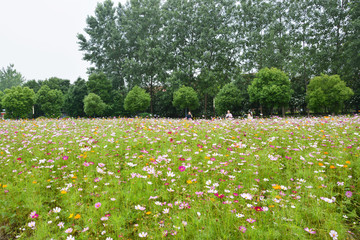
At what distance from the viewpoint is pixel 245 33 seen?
31953mm

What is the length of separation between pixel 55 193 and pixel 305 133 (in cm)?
764

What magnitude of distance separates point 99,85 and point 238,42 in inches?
1032

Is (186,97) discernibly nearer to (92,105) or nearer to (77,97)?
(92,105)

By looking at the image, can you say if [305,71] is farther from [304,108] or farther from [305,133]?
[305,133]

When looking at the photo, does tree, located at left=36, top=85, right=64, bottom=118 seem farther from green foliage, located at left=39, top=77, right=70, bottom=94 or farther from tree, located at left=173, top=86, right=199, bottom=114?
tree, located at left=173, top=86, right=199, bottom=114

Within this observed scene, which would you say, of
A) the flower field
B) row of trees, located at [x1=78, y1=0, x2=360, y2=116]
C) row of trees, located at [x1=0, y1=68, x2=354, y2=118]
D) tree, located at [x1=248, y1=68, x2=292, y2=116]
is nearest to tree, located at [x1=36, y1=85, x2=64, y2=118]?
row of trees, located at [x1=0, y1=68, x2=354, y2=118]

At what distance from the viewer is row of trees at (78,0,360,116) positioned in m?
29.0

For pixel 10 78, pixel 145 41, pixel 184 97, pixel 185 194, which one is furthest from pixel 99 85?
pixel 10 78

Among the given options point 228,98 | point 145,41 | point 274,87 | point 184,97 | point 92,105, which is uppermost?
point 145,41

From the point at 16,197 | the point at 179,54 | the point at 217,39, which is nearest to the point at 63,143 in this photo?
the point at 16,197

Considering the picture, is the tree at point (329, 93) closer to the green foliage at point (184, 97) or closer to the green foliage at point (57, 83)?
the green foliage at point (184, 97)

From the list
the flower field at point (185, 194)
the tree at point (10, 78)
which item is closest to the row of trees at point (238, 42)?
the flower field at point (185, 194)

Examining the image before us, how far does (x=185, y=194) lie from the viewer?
12.0ft

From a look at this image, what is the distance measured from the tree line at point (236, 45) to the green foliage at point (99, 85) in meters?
0.18
